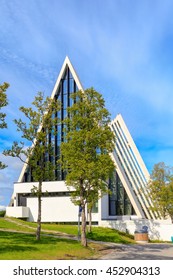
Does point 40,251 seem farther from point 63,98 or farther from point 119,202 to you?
point 63,98

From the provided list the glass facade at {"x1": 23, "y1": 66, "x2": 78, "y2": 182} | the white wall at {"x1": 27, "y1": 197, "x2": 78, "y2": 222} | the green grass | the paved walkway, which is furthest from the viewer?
the glass facade at {"x1": 23, "y1": 66, "x2": 78, "y2": 182}

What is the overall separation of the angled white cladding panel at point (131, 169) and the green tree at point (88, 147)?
2627 centimetres

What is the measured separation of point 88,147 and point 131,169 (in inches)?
1538

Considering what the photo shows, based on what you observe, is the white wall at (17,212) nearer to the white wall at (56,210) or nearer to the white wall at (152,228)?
the white wall at (56,210)

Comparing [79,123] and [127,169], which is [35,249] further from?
[127,169]

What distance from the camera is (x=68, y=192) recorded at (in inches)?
2215

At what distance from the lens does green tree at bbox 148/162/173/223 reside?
1987 inches

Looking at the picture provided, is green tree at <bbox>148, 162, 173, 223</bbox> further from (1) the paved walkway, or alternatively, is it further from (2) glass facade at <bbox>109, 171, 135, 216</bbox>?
(1) the paved walkway

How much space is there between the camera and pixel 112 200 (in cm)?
6088

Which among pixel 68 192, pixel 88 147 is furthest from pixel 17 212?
pixel 88 147

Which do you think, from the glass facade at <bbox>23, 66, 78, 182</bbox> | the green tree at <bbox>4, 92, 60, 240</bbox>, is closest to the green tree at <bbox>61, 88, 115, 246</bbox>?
the green tree at <bbox>4, 92, 60, 240</bbox>

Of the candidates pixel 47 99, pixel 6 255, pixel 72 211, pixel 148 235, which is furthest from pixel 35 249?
pixel 72 211

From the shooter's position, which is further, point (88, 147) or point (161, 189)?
point (161, 189)

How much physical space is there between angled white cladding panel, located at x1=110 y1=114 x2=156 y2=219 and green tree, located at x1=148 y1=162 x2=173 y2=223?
4947 mm
